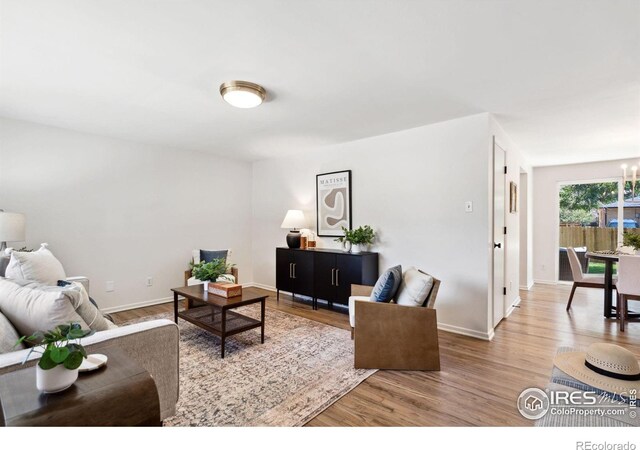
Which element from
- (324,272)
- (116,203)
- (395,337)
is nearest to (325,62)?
(395,337)

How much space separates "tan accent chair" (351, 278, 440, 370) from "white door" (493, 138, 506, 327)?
1.34 metres

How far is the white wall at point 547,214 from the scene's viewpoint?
18.4 feet

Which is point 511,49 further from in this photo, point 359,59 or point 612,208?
point 612,208

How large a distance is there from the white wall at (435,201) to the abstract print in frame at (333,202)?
11cm

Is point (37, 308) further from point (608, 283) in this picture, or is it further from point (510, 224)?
point (608, 283)

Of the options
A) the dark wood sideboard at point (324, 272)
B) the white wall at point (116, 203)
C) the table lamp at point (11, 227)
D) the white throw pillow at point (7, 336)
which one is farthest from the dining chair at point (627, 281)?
the table lamp at point (11, 227)

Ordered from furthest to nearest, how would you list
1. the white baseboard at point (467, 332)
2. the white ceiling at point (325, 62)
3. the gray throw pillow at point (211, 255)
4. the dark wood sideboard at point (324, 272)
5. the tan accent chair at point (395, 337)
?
the gray throw pillow at point (211, 255), the dark wood sideboard at point (324, 272), the white baseboard at point (467, 332), the tan accent chair at point (395, 337), the white ceiling at point (325, 62)

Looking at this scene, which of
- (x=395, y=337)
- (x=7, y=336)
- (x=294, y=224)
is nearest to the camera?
(x=7, y=336)

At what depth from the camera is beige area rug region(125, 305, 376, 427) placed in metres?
1.81

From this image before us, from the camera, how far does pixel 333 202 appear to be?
14.3ft

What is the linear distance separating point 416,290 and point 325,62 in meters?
1.84

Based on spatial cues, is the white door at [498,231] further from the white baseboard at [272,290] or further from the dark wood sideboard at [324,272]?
the dark wood sideboard at [324,272]

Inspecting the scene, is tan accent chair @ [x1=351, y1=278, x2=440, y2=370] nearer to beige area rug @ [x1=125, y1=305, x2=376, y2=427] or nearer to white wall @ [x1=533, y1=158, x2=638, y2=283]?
beige area rug @ [x1=125, y1=305, x2=376, y2=427]

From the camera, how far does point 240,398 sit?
6.48ft
